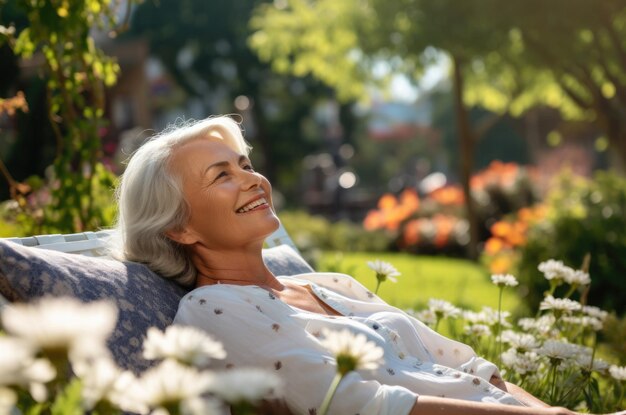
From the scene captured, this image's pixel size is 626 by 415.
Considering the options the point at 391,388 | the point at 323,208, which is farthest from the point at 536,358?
the point at 323,208

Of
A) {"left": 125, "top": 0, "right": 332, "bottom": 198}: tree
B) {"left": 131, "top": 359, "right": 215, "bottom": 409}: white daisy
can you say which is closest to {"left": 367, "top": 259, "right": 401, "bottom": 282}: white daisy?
{"left": 131, "top": 359, "right": 215, "bottom": 409}: white daisy

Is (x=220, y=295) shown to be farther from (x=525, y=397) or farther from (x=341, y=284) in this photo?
(x=525, y=397)

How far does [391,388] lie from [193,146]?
1.13 meters

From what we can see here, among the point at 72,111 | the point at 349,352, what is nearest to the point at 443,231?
the point at 72,111

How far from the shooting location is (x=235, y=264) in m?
2.92

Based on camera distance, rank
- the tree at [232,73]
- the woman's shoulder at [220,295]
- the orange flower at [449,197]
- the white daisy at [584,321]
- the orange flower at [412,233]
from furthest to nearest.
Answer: the tree at [232,73], the orange flower at [449,197], the orange flower at [412,233], the white daisy at [584,321], the woman's shoulder at [220,295]

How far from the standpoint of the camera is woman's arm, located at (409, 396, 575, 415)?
2172mm

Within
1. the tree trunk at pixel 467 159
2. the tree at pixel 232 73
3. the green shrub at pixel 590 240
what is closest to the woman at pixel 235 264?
the green shrub at pixel 590 240

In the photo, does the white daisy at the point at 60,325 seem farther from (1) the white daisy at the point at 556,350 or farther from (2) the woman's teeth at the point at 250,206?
(1) the white daisy at the point at 556,350

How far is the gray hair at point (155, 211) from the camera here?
9.43 feet

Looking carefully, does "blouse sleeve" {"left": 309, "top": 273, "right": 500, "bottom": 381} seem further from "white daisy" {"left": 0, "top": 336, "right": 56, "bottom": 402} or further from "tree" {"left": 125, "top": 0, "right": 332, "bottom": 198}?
"tree" {"left": 125, "top": 0, "right": 332, "bottom": 198}

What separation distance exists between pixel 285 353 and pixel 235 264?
66 centimetres

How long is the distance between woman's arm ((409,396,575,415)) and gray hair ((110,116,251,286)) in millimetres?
1027

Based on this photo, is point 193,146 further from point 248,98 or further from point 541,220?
point 248,98
